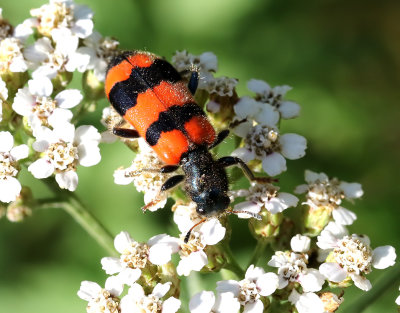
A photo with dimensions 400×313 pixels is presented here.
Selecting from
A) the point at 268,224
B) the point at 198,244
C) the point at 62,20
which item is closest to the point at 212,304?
the point at 198,244

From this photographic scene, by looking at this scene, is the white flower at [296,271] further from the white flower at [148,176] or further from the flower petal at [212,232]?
the white flower at [148,176]

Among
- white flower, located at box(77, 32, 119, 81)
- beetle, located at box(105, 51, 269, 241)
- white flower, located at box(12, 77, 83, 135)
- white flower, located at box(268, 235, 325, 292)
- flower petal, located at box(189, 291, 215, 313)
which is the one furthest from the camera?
white flower, located at box(77, 32, 119, 81)

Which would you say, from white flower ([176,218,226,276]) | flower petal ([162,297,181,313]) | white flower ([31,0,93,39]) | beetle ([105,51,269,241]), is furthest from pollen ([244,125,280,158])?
white flower ([31,0,93,39])

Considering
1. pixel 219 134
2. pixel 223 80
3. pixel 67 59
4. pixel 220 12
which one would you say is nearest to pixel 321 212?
pixel 219 134

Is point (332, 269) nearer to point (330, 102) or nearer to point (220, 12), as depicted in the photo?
point (330, 102)

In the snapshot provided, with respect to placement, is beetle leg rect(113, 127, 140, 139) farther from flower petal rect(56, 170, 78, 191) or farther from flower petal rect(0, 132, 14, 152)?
flower petal rect(0, 132, 14, 152)
